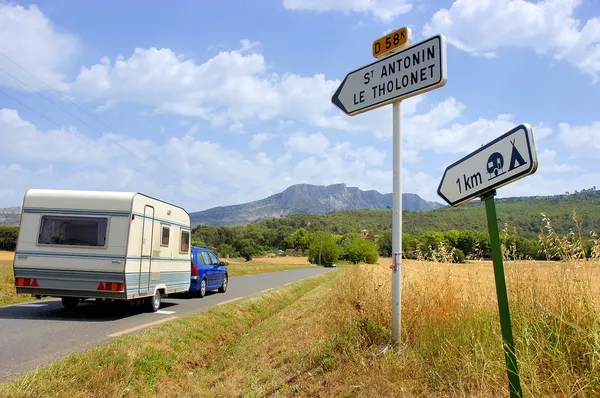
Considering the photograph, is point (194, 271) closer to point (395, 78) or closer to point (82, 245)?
point (82, 245)

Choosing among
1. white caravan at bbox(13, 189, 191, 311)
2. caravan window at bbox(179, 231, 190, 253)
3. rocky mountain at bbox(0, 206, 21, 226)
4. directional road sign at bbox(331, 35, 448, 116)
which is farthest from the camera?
rocky mountain at bbox(0, 206, 21, 226)

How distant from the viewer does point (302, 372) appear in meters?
4.80

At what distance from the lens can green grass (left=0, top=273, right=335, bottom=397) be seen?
15.5 feet

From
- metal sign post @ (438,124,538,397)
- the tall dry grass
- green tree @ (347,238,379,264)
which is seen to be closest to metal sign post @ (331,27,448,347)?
the tall dry grass

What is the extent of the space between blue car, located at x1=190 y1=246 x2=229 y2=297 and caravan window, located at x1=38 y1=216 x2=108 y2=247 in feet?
17.6

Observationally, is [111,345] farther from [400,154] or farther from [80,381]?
[400,154]

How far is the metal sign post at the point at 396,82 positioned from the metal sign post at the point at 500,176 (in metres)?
1.33

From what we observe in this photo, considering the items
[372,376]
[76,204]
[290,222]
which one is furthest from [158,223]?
[290,222]

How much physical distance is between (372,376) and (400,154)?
219cm

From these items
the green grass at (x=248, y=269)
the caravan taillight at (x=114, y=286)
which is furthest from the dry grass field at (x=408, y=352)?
the green grass at (x=248, y=269)

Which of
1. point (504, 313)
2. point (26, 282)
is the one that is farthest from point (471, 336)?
point (26, 282)

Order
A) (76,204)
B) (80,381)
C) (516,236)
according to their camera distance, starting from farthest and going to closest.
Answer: (76,204), (80,381), (516,236)

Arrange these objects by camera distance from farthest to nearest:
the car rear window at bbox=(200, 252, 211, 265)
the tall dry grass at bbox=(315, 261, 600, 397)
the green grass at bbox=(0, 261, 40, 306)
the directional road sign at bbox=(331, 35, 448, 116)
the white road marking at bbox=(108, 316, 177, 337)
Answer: the car rear window at bbox=(200, 252, 211, 265)
the green grass at bbox=(0, 261, 40, 306)
the white road marking at bbox=(108, 316, 177, 337)
the directional road sign at bbox=(331, 35, 448, 116)
the tall dry grass at bbox=(315, 261, 600, 397)

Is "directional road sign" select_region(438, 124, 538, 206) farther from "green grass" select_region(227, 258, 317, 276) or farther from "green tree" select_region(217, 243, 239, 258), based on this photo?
"green tree" select_region(217, 243, 239, 258)
